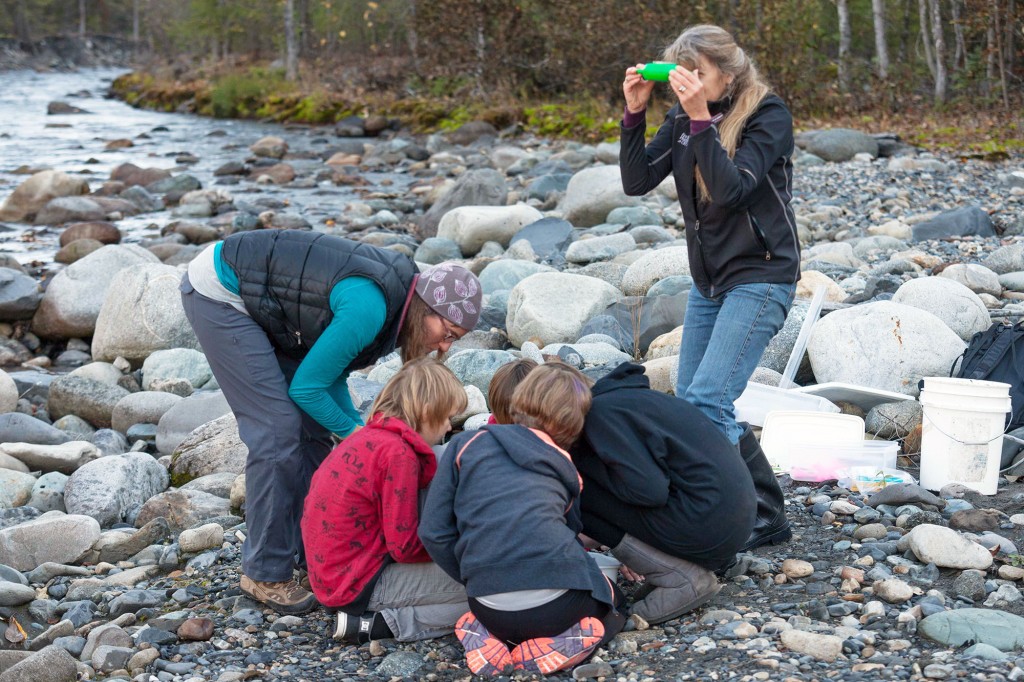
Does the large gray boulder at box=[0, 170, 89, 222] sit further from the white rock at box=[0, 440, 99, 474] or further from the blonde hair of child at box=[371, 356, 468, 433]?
the blonde hair of child at box=[371, 356, 468, 433]

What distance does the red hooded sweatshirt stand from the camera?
3.45m

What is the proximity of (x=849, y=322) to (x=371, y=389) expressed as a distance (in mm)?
2844

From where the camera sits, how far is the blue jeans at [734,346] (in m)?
3.76

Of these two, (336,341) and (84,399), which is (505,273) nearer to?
(84,399)

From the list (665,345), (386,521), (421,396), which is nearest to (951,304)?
(665,345)

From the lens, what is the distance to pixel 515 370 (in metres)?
3.51

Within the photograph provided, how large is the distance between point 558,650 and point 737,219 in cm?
167

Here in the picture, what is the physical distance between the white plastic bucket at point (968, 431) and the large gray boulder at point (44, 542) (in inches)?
150

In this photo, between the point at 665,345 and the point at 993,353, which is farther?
the point at 665,345

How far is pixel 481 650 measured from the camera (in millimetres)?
3266

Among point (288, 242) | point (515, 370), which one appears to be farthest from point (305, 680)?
point (288, 242)

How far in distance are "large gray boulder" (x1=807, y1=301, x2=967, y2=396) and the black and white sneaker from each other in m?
3.34

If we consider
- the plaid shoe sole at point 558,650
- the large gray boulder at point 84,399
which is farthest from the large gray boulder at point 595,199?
the plaid shoe sole at point 558,650

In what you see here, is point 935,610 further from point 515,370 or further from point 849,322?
point 849,322
